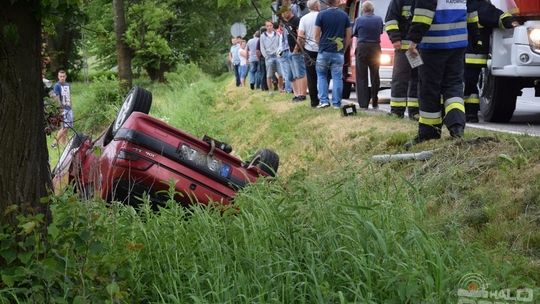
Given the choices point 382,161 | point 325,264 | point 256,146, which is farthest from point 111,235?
point 256,146

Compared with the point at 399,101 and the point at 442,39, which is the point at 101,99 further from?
the point at 442,39

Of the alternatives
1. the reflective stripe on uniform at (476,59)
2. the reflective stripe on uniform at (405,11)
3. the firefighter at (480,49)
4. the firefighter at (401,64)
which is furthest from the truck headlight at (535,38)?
the reflective stripe on uniform at (405,11)

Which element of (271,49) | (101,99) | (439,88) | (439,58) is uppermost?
A: (439,58)

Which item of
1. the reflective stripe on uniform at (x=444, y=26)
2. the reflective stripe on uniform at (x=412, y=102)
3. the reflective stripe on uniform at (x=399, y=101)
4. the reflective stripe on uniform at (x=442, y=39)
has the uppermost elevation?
the reflective stripe on uniform at (x=444, y=26)

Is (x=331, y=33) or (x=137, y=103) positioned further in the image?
(x=331, y=33)

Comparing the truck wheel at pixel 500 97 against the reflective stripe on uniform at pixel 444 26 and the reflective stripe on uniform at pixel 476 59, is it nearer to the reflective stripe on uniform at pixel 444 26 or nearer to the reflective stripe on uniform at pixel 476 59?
the reflective stripe on uniform at pixel 476 59

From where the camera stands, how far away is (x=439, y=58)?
7.47 meters

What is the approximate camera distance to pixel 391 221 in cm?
466

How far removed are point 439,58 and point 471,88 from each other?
200cm

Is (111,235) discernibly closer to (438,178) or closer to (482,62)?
(438,178)

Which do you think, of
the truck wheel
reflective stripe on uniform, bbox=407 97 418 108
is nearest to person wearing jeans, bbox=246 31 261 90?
the truck wheel

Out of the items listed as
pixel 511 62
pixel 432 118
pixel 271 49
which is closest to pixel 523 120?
pixel 511 62

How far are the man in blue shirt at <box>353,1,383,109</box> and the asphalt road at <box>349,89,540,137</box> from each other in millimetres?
649

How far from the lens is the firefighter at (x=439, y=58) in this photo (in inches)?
289
